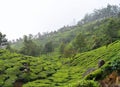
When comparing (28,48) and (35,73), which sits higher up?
(28,48)

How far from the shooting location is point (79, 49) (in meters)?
125

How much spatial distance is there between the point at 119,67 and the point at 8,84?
40.9 metres

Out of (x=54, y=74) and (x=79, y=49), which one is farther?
(x=79, y=49)

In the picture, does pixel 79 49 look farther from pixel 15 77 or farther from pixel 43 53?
pixel 15 77

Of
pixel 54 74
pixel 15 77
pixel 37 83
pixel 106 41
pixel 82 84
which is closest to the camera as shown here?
pixel 82 84

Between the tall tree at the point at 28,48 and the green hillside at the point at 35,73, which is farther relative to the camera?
the tall tree at the point at 28,48

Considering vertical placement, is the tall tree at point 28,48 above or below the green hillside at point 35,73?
above

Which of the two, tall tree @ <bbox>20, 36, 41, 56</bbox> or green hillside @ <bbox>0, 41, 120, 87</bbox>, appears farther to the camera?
tall tree @ <bbox>20, 36, 41, 56</bbox>

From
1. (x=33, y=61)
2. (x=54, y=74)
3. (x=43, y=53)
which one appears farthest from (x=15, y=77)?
(x=43, y=53)

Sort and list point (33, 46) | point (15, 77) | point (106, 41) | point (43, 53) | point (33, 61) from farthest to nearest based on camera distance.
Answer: point (43, 53) < point (33, 46) < point (106, 41) < point (33, 61) < point (15, 77)

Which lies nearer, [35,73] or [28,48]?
[35,73]

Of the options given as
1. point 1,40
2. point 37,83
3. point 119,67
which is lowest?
point 37,83

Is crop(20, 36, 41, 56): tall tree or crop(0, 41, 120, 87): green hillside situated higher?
crop(20, 36, 41, 56): tall tree

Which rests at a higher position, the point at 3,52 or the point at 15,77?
the point at 3,52
